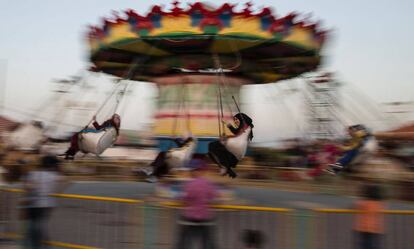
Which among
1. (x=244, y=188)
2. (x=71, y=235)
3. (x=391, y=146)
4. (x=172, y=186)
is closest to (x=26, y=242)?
(x=71, y=235)

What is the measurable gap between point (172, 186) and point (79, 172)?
24.1 ft

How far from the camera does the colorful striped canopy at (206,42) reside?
10414 millimetres

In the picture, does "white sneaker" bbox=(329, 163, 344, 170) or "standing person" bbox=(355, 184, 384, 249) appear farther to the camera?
"white sneaker" bbox=(329, 163, 344, 170)

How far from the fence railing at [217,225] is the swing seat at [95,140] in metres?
5.48

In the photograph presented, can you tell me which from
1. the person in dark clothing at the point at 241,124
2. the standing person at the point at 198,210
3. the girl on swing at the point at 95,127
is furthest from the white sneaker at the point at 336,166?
the standing person at the point at 198,210

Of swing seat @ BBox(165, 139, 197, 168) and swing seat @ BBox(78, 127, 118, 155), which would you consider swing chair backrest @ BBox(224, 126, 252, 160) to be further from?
swing seat @ BBox(78, 127, 118, 155)

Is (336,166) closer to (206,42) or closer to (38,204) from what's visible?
(206,42)

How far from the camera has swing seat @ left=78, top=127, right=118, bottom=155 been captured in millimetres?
11406

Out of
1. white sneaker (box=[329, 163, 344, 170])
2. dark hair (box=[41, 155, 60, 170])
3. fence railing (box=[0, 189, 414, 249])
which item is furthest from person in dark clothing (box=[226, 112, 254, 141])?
dark hair (box=[41, 155, 60, 170])

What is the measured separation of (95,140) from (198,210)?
712 centimetres

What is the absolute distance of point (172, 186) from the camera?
8.10 metres

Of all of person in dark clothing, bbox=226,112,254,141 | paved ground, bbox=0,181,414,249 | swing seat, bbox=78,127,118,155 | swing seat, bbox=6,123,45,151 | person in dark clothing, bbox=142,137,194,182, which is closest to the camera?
paved ground, bbox=0,181,414,249

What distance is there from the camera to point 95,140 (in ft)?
37.4

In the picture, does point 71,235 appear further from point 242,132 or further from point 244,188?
point 244,188
